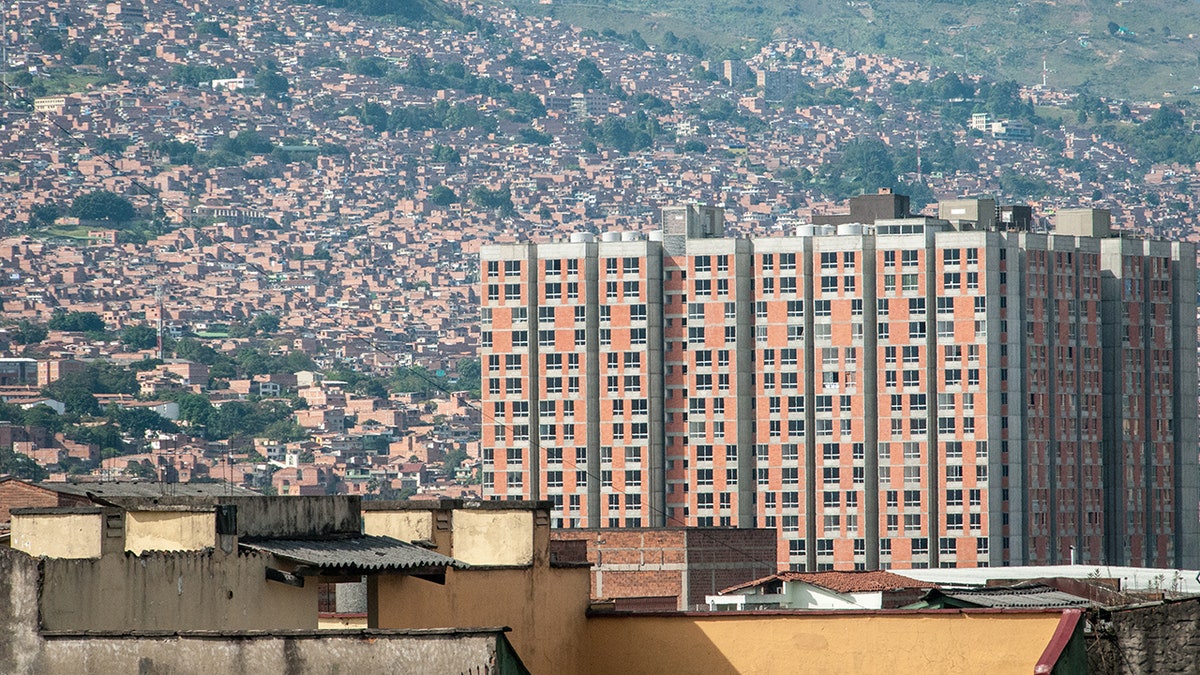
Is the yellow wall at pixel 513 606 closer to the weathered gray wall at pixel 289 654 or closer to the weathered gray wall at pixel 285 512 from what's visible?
the weathered gray wall at pixel 285 512

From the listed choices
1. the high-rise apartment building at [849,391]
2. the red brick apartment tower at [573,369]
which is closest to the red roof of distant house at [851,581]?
the high-rise apartment building at [849,391]

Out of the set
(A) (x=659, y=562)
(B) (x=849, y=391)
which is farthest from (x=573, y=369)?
(A) (x=659, y=562)

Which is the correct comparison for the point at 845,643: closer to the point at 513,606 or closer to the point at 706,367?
the point at 513,606

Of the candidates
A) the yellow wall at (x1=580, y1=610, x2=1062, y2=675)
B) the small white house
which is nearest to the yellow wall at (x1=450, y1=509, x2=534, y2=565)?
the yellow wall at (x1=580, y1=610, x2=1062, y2=675)

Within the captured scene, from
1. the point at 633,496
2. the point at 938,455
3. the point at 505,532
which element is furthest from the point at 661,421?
the point at 505,532

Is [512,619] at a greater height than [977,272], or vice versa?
[977,272]

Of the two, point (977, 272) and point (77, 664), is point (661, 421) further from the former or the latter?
point (77, 664)

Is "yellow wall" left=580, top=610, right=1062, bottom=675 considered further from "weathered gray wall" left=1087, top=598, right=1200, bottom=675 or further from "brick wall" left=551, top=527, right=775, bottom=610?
"brick wall" left=551, top=527, right=775, bottom=610
